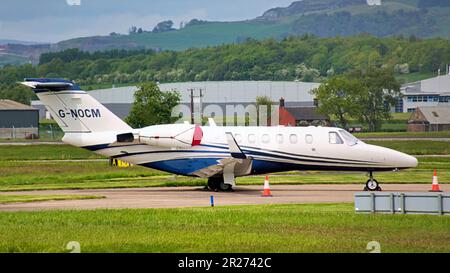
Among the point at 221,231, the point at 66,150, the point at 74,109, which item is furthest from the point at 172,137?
the point at 66,150

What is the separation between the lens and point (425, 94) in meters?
124

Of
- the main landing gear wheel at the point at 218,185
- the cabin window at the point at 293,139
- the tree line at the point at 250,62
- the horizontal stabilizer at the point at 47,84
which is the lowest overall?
the main landing gear wheel at the point at 218,185

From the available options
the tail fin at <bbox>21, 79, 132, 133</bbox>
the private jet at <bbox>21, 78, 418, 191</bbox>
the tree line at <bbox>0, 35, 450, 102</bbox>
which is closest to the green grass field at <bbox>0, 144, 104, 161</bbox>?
the tail fin at <bbox>21, 79, 132, 133</bbox>

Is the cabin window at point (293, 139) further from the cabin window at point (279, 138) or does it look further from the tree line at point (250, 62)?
the tree line at point (250, 62)

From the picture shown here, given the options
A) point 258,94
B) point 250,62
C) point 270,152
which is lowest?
point 270,152

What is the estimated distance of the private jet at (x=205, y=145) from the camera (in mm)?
39438

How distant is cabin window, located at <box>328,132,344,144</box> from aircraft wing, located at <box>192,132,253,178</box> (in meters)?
3.26

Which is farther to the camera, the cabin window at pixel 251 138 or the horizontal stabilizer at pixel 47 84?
the cabin window at pixel 251 138

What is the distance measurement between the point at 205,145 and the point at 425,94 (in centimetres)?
8780

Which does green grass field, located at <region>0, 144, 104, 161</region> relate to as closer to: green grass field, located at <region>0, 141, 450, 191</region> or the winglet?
green grass field, located at <region>0, 141, 450, 191</region>

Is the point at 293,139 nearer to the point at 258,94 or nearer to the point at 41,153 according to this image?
the point at 41,153

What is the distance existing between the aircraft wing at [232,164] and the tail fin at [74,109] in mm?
3888

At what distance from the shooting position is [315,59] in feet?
570

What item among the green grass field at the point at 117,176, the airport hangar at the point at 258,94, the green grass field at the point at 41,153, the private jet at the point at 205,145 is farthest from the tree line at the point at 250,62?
the private jet at the point at 205,145
